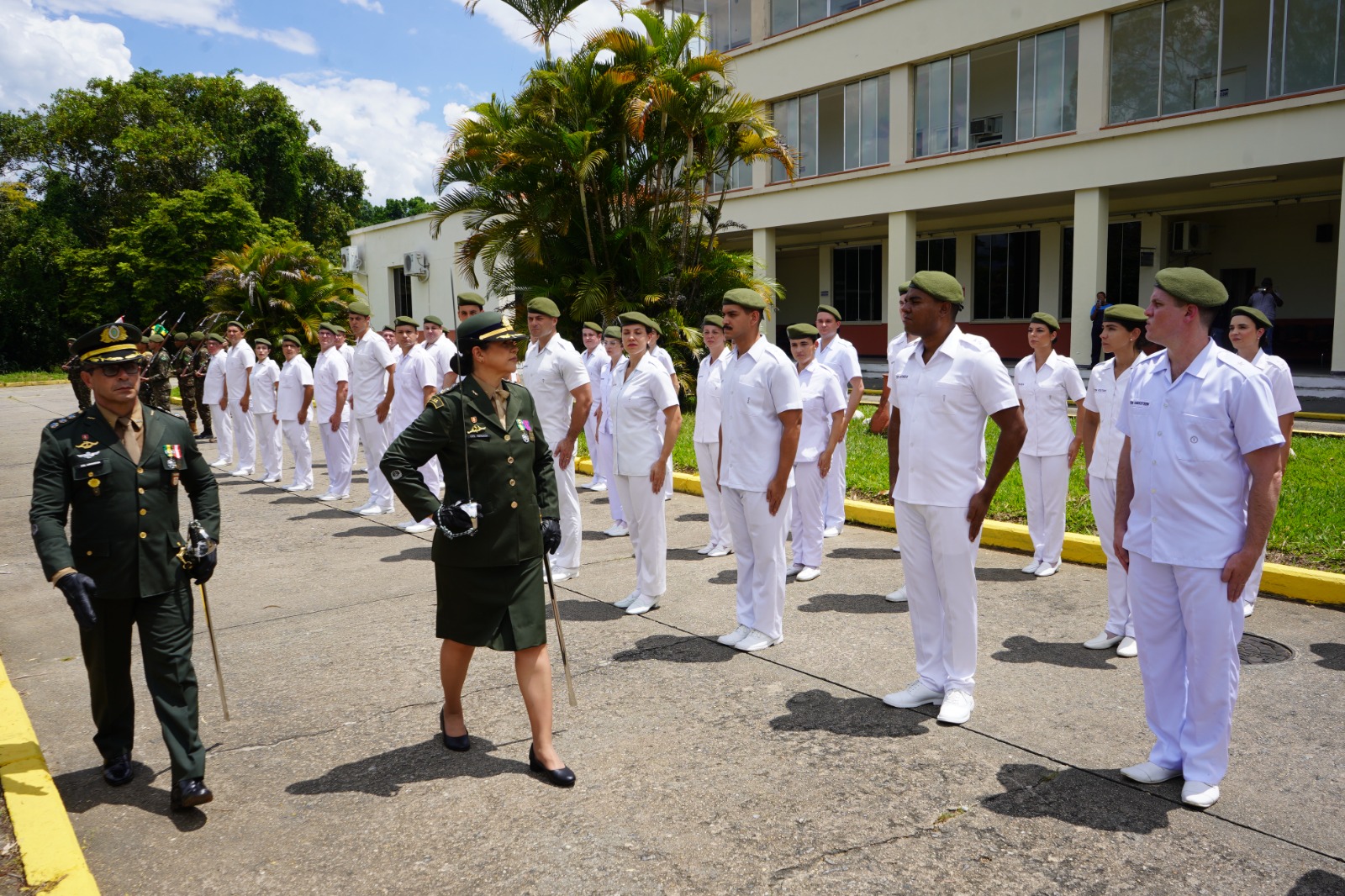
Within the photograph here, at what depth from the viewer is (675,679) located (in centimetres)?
578

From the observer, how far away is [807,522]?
8211 mm

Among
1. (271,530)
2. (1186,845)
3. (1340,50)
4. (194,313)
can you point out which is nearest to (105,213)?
(194,313)

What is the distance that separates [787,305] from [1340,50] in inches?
760

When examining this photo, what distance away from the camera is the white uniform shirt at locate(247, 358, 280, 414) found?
14.4 m

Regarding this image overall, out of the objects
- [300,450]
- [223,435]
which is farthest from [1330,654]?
[223,435]

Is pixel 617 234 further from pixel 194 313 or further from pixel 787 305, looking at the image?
pixel 194 313

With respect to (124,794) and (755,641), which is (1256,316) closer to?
(755,641)

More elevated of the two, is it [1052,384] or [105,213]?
[105,213]

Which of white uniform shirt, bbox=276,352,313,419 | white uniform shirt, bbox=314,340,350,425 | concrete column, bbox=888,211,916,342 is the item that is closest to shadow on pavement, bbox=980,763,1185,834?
white uniform shirt, bbox=314,340,350,425

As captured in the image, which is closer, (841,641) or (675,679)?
(675,679)

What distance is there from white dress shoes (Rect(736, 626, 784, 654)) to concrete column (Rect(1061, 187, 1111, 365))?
17221 mm

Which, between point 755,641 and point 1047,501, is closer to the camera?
point 755,641

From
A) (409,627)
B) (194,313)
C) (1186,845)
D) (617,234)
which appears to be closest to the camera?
(1186,845)

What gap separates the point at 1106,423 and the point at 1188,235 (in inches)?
793
